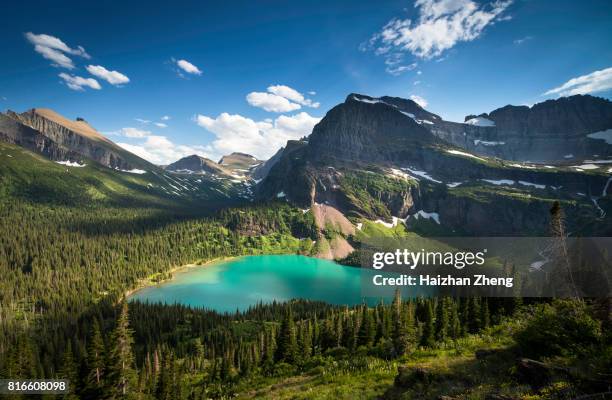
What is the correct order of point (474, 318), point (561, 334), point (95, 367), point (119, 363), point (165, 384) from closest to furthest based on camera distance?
point (561, 334)
point (119, 363)
point (95, 367)
point (165, 384)
point (474, 318)

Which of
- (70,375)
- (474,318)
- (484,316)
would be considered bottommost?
(70,375)

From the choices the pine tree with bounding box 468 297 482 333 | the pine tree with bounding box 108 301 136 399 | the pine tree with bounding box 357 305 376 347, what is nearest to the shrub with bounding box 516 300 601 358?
the pine tree with bounding box 108 301 136 399

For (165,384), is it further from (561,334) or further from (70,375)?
(561,334)

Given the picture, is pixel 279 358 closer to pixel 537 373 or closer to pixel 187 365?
pixel 187 365

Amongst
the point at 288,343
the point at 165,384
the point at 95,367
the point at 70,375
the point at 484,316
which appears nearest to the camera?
the point at 95,367

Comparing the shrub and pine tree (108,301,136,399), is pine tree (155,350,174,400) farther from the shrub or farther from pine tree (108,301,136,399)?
the shrub

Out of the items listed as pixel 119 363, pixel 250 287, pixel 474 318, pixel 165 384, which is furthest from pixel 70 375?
pixel 250 287

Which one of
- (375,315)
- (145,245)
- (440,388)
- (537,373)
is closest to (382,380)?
(440,388)

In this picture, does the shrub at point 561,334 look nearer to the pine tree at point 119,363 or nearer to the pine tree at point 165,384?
the pine tree at point 119,363

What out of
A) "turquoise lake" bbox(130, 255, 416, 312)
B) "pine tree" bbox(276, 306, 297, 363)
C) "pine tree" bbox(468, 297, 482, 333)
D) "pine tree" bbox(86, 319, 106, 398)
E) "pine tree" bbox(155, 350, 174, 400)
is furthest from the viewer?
"turquoise lake" bbox(130, 255, 416, 312)

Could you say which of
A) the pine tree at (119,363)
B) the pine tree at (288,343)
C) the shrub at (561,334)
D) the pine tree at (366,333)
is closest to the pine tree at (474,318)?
the pine tree at (366,333)
